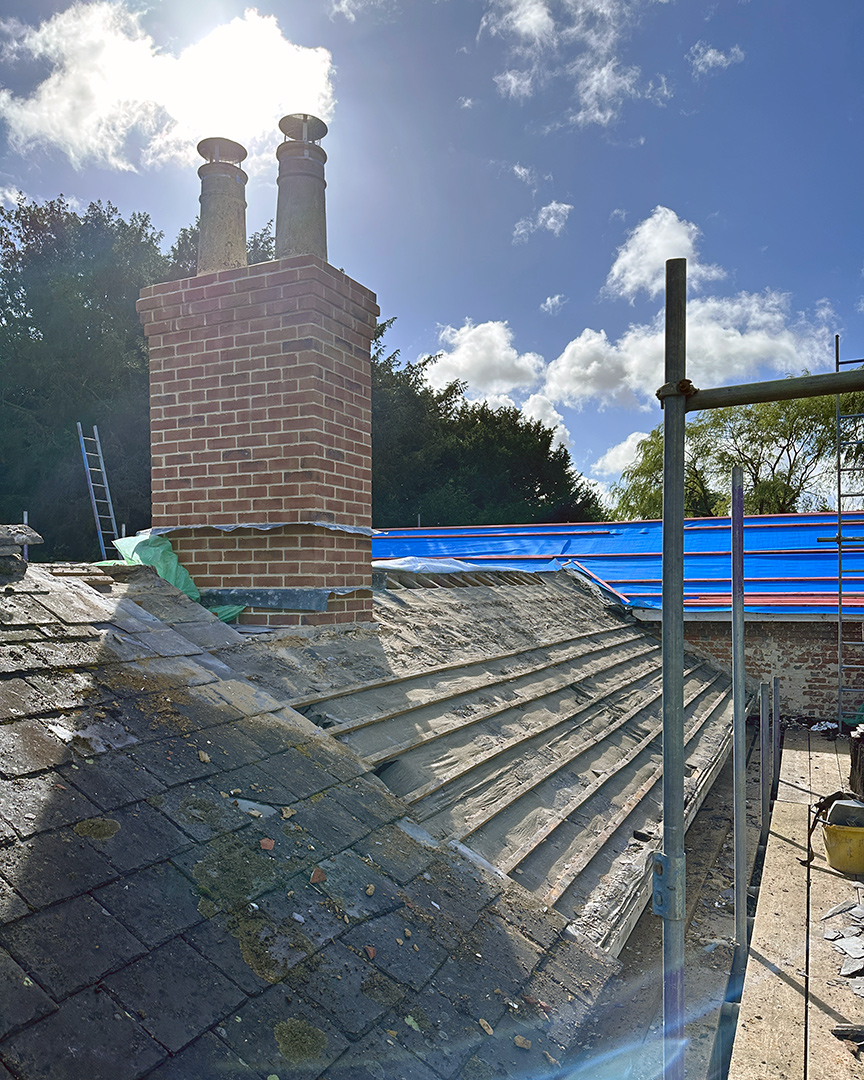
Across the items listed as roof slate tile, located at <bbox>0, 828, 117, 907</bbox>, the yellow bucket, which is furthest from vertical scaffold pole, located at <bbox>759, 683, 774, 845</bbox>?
roof slate tile, located at <bbox>0, 828, 117, 907</bbox>

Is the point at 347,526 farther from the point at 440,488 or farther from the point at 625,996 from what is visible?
the point at 440,488

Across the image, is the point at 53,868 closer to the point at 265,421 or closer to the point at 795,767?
the point at 265,421

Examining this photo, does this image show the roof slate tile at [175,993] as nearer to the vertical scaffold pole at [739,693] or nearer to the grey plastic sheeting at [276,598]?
the vertical scaffold pole at [739,693]

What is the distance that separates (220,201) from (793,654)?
9.68 m

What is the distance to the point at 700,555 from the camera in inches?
464

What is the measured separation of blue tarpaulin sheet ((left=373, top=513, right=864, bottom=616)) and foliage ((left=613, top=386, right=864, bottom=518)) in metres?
12.2

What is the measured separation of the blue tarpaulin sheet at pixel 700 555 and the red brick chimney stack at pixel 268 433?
224 inches

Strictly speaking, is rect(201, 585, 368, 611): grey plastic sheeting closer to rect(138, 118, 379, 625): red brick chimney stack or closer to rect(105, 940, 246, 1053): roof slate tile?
rect(138, 118, 379, 625): red brick chimney stack

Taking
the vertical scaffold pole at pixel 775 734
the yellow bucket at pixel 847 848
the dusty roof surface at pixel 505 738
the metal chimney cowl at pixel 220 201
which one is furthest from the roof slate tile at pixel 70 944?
the vertical scaffold pole at pixel 775 734

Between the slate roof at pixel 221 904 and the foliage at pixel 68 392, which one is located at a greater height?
the foliage at pixel 68 392

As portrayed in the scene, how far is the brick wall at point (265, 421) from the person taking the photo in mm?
3660

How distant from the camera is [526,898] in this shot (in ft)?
7.73

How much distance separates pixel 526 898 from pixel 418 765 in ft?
2.21

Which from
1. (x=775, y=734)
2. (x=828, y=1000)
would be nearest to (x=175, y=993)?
(x=828, y=1000)
